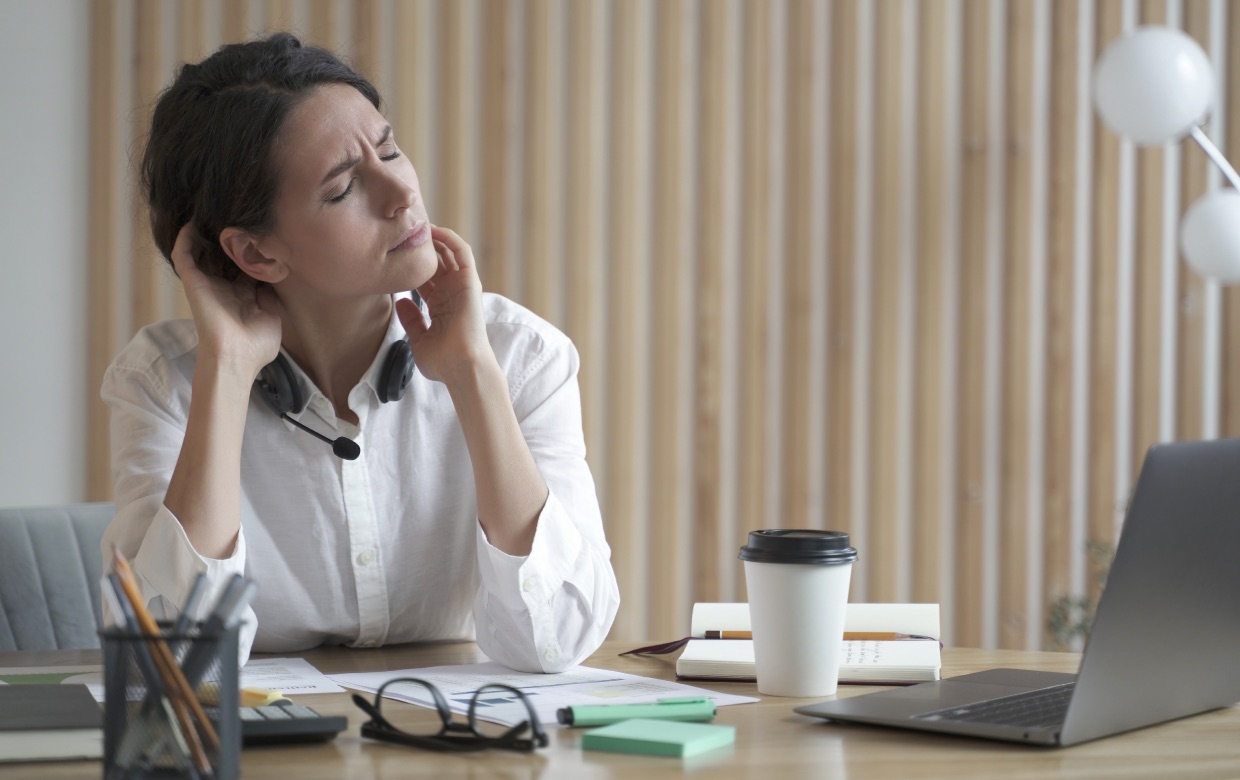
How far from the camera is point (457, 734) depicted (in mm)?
1041

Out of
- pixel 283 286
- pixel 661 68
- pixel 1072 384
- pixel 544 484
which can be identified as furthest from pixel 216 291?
pixel 1072 384

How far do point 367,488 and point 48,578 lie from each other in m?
0.63

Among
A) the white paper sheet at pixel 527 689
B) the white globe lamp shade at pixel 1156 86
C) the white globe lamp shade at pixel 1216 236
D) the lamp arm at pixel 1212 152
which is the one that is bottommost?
the white paper sheet at pixel 527 689

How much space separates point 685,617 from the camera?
11.2 feet

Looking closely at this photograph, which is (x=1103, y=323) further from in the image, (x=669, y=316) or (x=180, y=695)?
(x=180, y=695)

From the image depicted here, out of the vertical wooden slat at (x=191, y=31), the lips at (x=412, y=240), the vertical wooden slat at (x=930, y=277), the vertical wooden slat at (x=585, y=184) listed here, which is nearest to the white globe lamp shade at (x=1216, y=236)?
the vertical wooden slat at (x=930, y=277)

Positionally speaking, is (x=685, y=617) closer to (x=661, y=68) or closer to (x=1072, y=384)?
(x=1072, y=384)

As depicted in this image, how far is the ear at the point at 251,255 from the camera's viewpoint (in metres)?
1.69

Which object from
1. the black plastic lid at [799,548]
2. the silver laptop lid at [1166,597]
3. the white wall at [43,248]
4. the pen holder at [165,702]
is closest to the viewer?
the pen holder at [165,702]

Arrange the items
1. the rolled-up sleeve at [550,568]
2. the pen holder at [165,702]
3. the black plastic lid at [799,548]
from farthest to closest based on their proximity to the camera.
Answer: the rolled-up sleeve at [550,568], the black plastic lid at [799,548], the pen holder at [165,702]

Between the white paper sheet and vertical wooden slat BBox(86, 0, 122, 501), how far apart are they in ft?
6.67

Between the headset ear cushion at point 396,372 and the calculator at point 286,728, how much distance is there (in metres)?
0.72

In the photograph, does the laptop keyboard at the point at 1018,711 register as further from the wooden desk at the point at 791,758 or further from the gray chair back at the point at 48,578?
the gray chair back at the point at 48,578

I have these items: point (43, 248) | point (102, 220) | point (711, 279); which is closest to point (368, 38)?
point (102, 220)
